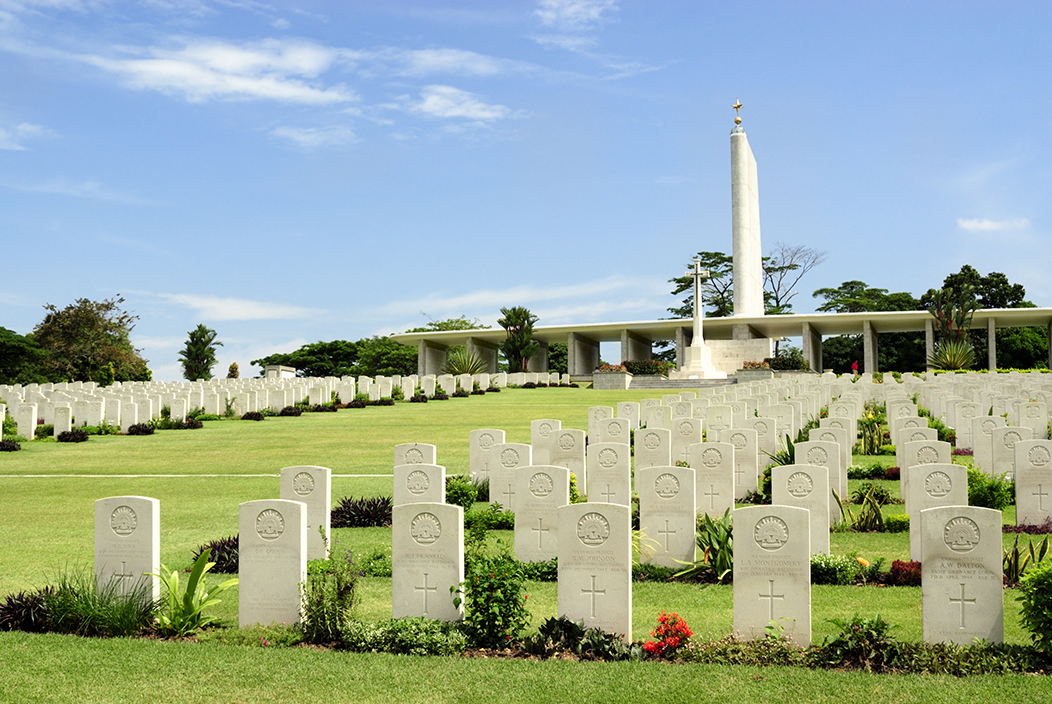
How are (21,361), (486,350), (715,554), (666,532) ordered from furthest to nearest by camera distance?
(486,350)
(21,361)
(666,532)
(715,554)

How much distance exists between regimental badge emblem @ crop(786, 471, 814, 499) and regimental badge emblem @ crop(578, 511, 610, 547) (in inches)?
134

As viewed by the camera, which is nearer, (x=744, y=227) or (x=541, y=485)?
(x=541, y=485)

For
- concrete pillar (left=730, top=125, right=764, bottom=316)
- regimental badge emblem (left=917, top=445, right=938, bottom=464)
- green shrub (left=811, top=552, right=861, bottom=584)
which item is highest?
concrete pillar (left=730, top=125, right=764, bottom=316)

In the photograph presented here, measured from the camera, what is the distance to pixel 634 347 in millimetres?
63156

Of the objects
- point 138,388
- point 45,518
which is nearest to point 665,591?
point 45,518

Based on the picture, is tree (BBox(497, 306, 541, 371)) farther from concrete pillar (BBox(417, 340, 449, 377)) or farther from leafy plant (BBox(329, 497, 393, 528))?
leafy plant (BBox(329, 497, 393, 528))

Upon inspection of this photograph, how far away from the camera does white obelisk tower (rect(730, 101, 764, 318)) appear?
54.8m

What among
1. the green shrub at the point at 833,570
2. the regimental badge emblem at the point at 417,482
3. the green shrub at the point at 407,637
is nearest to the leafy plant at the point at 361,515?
the regimental badge emblem at the point at 417,482

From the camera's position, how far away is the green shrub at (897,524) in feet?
33.0

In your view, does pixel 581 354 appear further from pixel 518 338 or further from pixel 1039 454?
pixel 1039 454

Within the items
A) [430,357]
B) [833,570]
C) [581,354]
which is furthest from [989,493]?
[430,357]

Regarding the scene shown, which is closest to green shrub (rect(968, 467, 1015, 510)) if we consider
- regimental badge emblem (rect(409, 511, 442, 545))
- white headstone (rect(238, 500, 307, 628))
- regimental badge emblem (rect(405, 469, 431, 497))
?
regimental badge emblem (rect(405, 469, 431, 497))

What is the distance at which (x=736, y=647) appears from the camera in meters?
6.03

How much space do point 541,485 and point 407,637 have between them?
115 inches
